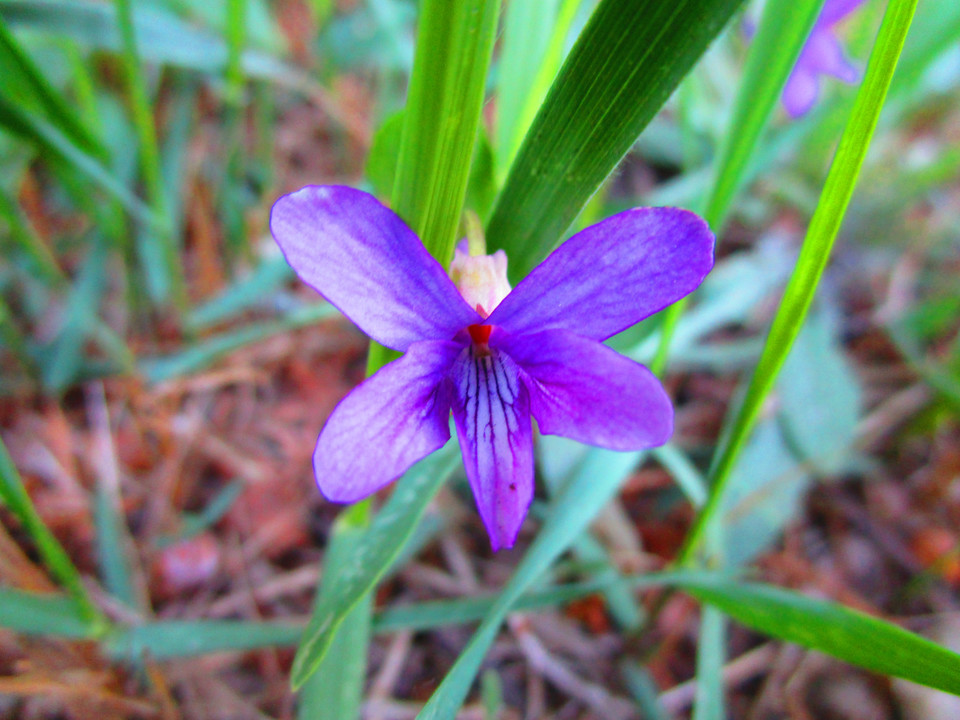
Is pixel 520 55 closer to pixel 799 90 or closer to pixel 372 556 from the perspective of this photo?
pixel 799 90

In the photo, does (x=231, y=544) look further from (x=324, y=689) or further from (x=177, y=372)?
(x=324, y=689)

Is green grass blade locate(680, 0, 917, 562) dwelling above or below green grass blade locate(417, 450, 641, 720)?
above

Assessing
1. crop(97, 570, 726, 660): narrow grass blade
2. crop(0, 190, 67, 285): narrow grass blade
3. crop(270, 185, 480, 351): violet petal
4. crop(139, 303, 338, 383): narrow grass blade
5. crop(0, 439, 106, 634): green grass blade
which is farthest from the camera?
crop(139, 303, 338, 383): narrow grass blade

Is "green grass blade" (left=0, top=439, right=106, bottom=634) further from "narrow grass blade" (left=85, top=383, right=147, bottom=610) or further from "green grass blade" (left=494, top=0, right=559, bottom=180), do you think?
"green grass blade" (left=494, top=0, right=559, bottom=180)

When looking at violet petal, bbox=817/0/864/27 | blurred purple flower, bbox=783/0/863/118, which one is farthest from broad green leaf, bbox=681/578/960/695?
violet petal, bbox=817/0/864/27

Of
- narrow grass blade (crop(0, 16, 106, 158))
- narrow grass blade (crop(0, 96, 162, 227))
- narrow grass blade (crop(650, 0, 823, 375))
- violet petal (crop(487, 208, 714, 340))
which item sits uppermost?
narrow grass blade (crop(0, 96, 162, 227))

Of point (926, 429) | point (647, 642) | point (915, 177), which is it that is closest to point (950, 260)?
point (915, 177)

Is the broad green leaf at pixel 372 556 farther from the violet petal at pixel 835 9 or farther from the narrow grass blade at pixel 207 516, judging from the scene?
the violet petal at pixel 835 9
